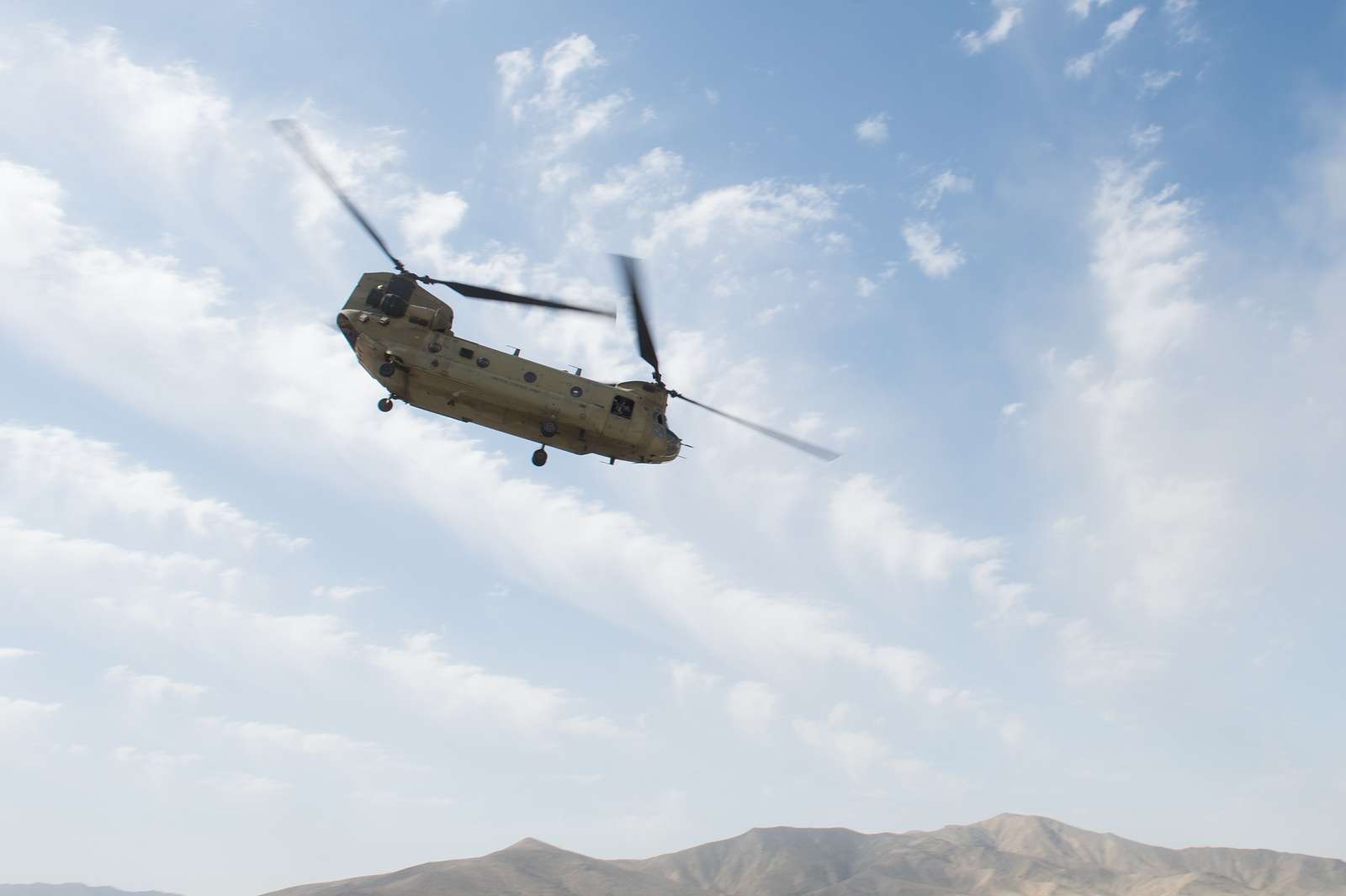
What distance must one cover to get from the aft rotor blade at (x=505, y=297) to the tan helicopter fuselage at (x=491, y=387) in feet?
2.60

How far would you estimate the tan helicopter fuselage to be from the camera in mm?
35031

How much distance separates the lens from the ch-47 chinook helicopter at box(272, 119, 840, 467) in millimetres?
35031

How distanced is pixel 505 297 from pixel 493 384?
10.9ft

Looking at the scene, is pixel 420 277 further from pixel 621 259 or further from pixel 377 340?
pixel 621 259

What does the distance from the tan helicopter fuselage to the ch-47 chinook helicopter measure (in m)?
0.03

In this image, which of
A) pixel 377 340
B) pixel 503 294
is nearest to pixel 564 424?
pixel 503 294

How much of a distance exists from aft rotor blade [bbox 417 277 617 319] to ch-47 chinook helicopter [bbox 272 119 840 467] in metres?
0.04

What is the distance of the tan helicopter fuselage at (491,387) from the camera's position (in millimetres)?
35031

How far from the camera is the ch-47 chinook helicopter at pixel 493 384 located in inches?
1379

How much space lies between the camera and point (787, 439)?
117 feet

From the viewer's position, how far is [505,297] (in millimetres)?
35562

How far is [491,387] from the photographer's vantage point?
3491 centimetres

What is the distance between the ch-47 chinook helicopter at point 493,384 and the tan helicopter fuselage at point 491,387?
3cm

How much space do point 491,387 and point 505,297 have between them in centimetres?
345
